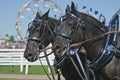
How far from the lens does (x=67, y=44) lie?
24.1 feet

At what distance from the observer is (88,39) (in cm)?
737

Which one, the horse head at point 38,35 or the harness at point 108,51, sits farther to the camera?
the horse head at point 38,35

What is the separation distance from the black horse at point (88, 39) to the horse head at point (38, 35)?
178 centimetres

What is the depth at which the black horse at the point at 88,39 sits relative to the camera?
7137 mm

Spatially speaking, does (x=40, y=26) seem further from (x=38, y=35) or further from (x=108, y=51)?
(x=108, y=51)

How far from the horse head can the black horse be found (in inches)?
70.3

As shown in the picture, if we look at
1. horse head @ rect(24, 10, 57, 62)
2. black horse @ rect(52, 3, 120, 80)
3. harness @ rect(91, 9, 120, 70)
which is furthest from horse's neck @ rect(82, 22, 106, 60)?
horse head @ rect(24, 10, 57, 62)

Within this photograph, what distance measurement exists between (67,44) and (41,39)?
2.38m

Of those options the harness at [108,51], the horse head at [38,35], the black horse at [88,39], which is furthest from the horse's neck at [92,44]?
the horse head at [38,35]

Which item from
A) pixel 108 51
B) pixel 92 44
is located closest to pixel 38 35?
pixel 92 44

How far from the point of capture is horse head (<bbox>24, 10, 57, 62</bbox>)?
9.15m

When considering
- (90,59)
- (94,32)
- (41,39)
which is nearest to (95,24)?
(94,32)

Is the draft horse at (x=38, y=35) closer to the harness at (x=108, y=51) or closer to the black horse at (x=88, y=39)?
the black horse at (x=88, y=39)

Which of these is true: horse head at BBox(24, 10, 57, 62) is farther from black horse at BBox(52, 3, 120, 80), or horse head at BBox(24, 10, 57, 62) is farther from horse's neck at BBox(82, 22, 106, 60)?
horse's neck at BBox(82, 22, 106, 60)
